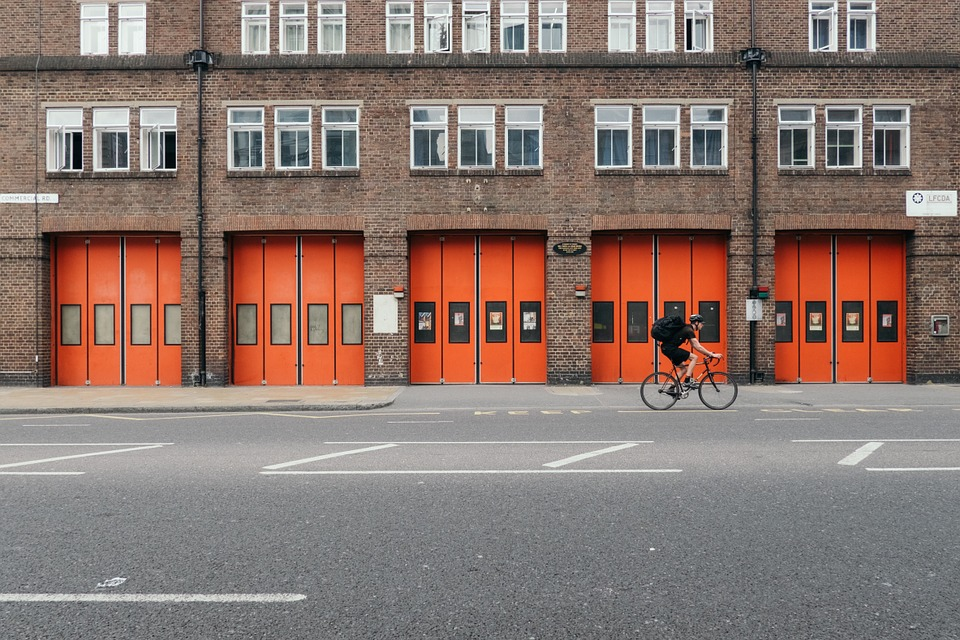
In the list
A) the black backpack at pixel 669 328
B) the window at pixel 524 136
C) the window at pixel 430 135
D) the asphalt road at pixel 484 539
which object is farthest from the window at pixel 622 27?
the asphalt road at pixel 484 539

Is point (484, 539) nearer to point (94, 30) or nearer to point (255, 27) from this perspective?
point (255, 27)

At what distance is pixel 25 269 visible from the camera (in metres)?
18.9

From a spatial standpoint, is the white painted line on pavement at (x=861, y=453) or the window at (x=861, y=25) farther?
the window at (x=861, y=25)

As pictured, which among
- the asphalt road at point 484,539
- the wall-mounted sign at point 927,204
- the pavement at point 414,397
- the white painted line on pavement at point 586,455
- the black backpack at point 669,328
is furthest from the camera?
the wall-mounted sign at point 927,204

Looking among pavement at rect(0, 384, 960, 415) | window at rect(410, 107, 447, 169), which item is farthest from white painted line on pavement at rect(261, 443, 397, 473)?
window at rect(410, 107, 447, 169)

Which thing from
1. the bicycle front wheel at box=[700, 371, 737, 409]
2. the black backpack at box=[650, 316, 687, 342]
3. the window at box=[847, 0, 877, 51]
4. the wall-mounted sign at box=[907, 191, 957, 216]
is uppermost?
the window at box=[847, 0, 877, 51]

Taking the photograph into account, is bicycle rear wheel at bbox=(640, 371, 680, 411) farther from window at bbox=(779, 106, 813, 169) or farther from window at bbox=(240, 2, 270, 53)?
window at bbox=(240, 2, 270, 53)

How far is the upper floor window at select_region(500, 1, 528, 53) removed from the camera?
1911cm

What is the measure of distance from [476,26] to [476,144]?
10.2 ft

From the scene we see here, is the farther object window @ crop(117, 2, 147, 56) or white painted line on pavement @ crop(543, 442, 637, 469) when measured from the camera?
window @ crop(117, 2, 147, 56)

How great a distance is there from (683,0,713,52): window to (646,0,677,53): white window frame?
381 millimetres

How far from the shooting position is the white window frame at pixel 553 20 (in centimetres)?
1908

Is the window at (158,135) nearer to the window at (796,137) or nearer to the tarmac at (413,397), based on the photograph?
the tarmac at (413,397)

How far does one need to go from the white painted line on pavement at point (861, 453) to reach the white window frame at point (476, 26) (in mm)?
13972
